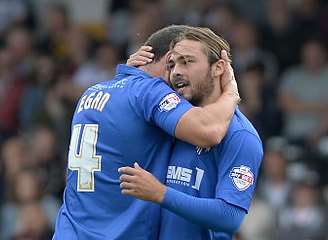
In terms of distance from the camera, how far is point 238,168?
6344 mm

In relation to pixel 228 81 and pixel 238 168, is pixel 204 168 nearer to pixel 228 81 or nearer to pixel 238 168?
pixel 238 168

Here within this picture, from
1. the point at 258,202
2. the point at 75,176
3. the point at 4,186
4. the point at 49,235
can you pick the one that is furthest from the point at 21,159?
the point at 75,176

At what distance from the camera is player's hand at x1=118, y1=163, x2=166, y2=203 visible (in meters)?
6.09

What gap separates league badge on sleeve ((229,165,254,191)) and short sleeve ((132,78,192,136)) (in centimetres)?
37

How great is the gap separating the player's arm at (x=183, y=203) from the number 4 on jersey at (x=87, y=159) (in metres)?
0.38

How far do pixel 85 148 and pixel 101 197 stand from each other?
0.87 ft

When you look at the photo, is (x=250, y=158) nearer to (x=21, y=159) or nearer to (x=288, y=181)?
(x=288, y=181)

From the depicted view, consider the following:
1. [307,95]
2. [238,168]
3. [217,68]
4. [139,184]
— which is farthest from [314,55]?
[139,184]

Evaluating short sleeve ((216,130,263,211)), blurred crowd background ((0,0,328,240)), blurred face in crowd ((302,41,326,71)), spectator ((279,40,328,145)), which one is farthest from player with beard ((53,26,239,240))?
blurred face in crowd ((302,41,326,71))

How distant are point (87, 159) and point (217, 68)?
0.81 m

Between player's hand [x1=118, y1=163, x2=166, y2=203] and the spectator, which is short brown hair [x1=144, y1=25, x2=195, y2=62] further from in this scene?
the spectator

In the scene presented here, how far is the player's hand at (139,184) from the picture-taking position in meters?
6.09

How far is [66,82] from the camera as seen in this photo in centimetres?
1333

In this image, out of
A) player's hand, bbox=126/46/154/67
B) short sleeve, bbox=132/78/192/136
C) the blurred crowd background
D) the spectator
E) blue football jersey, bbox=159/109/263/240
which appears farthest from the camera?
the spectator
